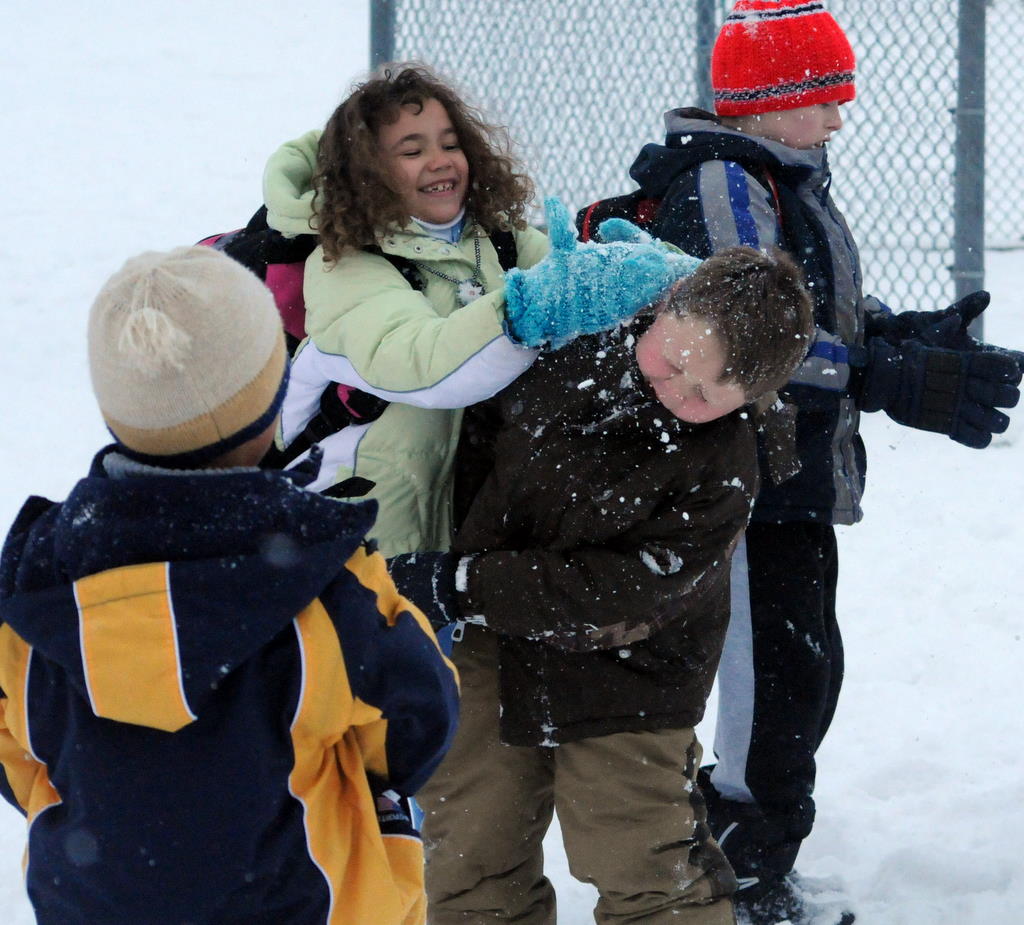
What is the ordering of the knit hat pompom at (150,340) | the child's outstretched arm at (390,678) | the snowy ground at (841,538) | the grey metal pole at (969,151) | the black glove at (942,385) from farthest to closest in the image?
the grey metal pole at (969,151)
the snowy ground at (841,538)
the black glove at (942,385)
the child's outstretched arm at (390,678)
the knit hat pompom at (150,340)

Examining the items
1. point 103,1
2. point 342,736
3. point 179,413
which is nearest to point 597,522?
point 342,736

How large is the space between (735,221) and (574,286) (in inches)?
23.8

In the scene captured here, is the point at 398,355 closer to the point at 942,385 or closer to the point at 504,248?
the point at 504,248

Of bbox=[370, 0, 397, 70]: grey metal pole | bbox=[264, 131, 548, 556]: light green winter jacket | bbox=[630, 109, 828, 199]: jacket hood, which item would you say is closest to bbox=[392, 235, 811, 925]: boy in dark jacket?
bbox=[264, 131, 548, 556]: light green winter jacket

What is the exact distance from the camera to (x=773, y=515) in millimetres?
2441

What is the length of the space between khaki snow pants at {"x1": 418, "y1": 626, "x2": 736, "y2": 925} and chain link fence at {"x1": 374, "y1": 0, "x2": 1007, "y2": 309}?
3920 millimetres

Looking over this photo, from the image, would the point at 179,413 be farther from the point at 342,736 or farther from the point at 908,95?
the point at 908,95

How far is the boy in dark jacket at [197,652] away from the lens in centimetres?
132

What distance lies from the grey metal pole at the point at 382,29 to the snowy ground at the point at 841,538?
6.71ft

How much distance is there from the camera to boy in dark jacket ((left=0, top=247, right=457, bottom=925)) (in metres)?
1.32

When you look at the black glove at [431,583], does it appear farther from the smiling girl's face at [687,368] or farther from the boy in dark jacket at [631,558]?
the smiling girl's face at [687,368]

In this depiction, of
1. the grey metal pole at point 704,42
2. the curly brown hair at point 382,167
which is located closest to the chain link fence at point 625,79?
the grey metal pole at point 704,42

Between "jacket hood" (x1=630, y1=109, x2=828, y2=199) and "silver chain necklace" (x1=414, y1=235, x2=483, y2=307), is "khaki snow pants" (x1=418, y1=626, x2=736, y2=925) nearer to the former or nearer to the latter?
"silver chain necklace" (x1=414, y1=235, x2=483, y2=307)

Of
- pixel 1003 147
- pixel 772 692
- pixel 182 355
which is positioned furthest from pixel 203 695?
pixel 1003 147
